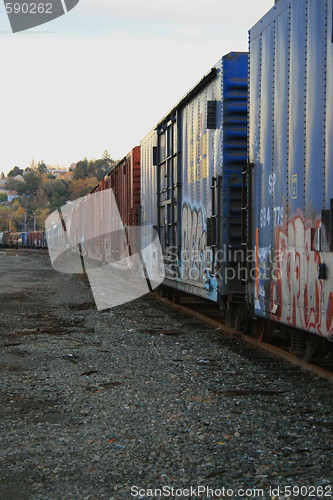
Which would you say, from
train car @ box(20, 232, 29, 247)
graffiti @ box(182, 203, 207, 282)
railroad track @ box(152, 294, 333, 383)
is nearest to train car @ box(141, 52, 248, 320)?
graffiti @ box(182, 203, 207, 282)

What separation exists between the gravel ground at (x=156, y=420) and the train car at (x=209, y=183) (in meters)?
1.14

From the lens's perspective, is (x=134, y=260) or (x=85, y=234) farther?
(x=85, y=234)

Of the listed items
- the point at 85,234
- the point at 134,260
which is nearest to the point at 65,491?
the point at 134,260

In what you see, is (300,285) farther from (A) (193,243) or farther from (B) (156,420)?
(A) (193,243)

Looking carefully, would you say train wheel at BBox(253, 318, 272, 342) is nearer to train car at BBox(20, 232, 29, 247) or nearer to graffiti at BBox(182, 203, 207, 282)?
graffiti at BBox(182, 203, 207, 282)

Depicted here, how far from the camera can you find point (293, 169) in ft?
21.8

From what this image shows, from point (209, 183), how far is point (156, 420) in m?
5.33

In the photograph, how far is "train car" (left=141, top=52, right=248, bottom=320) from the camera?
30.7ft

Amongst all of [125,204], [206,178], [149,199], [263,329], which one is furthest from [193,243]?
[125,204]

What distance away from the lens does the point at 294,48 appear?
21.9 feet

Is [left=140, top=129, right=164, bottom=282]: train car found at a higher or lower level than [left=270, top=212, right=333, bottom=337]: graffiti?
higher

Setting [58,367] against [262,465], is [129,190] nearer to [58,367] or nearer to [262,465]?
[58,367]

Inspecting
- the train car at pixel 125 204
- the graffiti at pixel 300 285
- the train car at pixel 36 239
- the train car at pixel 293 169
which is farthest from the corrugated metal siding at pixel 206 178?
the train car at pixel 36 239

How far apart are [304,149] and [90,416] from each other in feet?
10.4
